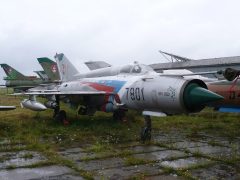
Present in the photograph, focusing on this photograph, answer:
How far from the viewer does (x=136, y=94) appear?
327 inches

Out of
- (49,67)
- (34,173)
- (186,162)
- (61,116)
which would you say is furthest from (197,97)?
(49,67)

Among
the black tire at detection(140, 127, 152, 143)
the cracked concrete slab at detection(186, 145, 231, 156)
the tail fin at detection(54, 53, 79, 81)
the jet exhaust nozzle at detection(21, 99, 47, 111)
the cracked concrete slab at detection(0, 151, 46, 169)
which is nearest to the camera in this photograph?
the cracked concrete slab at detection(0, 151, 46, 169)

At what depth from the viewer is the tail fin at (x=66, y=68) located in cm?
1445

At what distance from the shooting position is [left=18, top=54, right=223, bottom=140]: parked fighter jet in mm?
7012

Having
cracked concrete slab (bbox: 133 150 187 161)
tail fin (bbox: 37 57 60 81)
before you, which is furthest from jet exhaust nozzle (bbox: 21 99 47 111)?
tail fin (bbox: 37 57 60 81)

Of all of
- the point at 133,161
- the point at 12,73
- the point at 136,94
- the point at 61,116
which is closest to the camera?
the point at 133,161

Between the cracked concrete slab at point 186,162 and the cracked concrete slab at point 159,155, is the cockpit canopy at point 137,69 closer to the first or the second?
the cracked concrete slab at point 159,155

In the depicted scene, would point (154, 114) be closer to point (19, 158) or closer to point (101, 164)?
point (101, 164)

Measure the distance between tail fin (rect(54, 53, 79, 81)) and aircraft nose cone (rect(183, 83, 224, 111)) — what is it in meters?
7.94

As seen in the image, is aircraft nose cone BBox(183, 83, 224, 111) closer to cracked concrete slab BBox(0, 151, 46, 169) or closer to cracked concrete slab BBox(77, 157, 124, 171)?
cracked concrete slab BBox(77, 157, 124, 171)

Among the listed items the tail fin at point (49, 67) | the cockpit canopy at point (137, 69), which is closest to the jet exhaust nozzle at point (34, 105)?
the cockpit canopy at point (137, 69)

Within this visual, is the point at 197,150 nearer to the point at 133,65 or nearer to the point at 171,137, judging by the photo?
the point at 171,137

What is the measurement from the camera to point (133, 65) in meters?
10.0

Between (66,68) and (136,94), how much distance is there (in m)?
7.03
